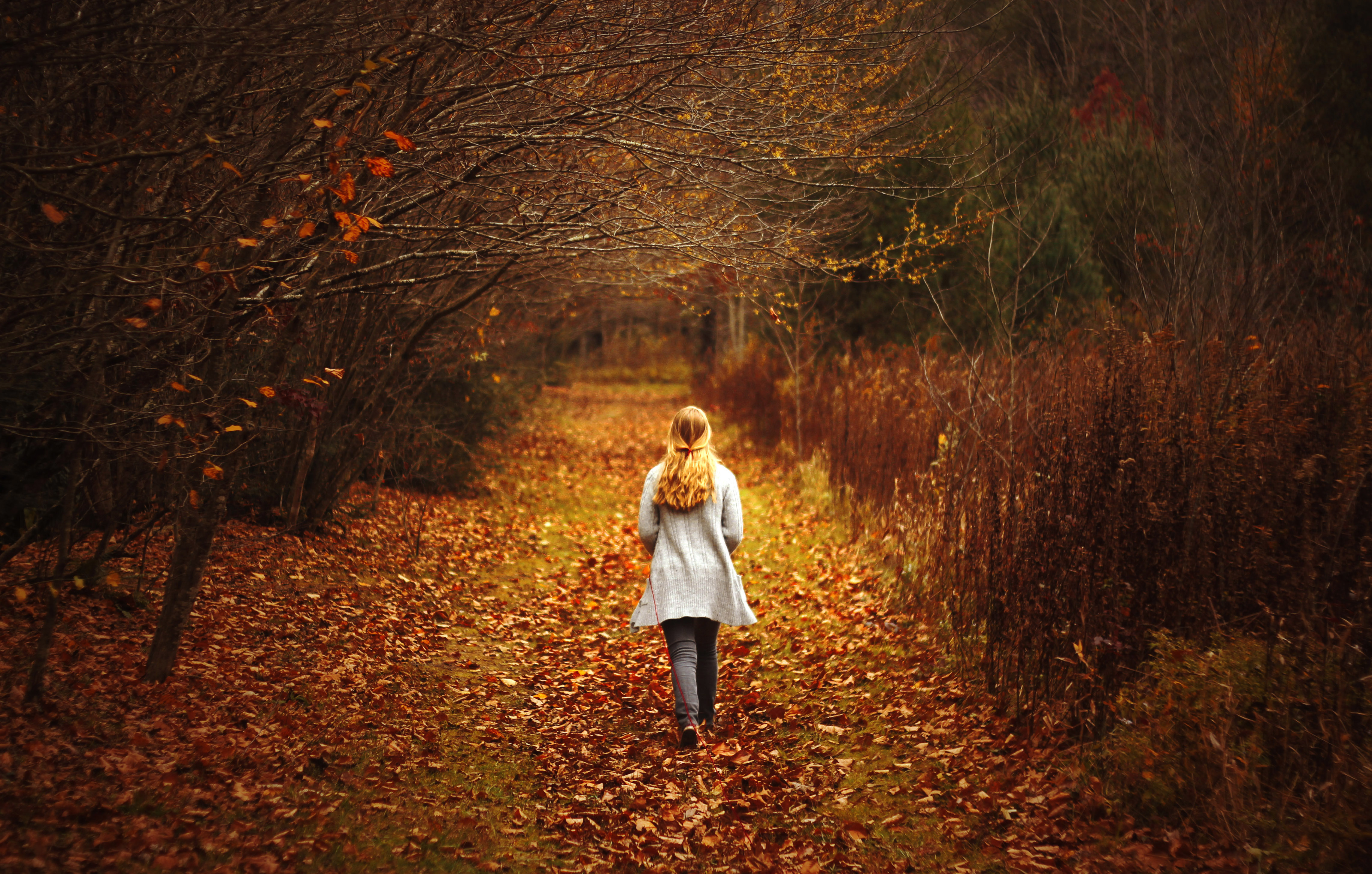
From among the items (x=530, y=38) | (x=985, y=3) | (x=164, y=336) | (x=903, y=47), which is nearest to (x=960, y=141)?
(x=985, y=3)

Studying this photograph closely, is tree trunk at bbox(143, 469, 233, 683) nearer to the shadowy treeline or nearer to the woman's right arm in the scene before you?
the woman's right arm

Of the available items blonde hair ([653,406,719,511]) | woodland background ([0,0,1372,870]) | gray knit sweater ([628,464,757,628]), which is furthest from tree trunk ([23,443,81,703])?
blonde hair ([653,406,719,511])

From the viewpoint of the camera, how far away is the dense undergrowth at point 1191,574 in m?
3.71

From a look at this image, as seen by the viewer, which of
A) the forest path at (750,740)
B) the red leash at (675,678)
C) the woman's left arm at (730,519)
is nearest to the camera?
the forest path at (750,740)

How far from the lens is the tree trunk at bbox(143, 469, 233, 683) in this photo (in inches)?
185

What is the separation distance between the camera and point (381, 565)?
808 cm

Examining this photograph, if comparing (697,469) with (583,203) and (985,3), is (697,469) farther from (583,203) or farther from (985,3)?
(985,3)

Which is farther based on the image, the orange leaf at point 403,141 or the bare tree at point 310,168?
the orange leaf at point 403,141

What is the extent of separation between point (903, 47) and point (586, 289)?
607 cm

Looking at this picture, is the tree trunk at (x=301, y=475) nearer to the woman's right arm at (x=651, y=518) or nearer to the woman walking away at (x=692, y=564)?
the woman's right arm at (x=651, y=518)

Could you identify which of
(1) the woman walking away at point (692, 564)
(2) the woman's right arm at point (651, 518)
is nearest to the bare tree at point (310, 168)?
(1) the woman walking away at point (692, 564)

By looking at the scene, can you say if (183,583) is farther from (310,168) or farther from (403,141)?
(403,141)

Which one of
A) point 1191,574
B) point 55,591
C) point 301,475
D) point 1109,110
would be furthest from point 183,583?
point 1109,110

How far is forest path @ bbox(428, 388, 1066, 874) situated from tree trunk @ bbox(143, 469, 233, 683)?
1616mm
